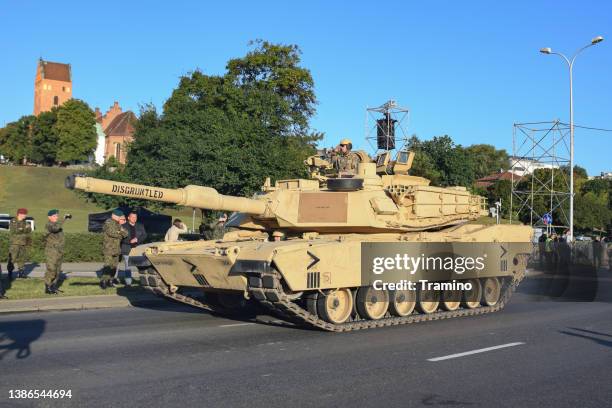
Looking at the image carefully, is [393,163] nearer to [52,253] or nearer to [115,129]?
[52,253]

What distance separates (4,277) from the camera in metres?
16.9

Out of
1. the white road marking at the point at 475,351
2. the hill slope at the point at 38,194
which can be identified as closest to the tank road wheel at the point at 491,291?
the white road marking at the point at 475,351

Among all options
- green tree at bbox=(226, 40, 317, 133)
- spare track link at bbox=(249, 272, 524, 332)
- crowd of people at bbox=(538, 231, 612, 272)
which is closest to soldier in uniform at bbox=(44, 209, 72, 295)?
spare track link at bbox=(249, 272, 524, 332)

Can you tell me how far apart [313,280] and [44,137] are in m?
90.3

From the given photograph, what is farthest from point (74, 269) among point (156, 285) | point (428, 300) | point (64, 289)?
point (428, 300)

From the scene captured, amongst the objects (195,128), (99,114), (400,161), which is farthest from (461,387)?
(99,114)

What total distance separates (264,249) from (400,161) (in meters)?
4.52

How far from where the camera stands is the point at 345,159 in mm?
13461

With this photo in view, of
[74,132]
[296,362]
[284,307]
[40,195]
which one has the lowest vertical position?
[296,362]

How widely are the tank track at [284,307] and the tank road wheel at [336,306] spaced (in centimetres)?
13

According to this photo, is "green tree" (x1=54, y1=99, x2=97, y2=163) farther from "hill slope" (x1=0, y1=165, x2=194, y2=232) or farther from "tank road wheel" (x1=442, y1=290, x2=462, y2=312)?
"tank road wheel" (x1=442, y1=290, x2=462, y2=312)

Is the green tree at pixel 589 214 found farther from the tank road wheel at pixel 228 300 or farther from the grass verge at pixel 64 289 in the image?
the tank road wheel at pixel 228 300

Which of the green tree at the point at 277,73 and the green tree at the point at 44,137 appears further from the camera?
the green tree at the point at 44,137

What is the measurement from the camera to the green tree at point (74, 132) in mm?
90125
